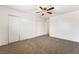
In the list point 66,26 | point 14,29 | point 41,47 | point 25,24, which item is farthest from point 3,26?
point 66,26

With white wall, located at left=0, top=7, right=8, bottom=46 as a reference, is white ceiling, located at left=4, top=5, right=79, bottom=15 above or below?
above

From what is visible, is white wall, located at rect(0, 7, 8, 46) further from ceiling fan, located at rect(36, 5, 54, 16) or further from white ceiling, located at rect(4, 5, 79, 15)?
ceiling fan, located at rect(36, 5, 54, 16)

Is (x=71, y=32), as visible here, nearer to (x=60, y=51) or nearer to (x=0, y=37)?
(x=60, y=51)

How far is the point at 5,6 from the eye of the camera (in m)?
1.71

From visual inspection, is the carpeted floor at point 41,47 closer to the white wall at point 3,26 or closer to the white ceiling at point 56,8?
the white wall at point 3,26

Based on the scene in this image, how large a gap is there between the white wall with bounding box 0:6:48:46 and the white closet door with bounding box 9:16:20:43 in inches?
2.2

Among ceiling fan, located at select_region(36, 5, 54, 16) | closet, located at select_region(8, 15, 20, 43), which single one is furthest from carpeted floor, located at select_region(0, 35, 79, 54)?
ceiling fan, located at select_region(36, 5, 54, 16)

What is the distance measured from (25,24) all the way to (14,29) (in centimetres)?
23

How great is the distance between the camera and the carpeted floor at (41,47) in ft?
5.71

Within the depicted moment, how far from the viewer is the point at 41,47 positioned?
1.79 m

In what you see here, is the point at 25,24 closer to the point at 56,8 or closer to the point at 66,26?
the point at 56,8

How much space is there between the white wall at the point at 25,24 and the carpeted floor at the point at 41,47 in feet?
0.43

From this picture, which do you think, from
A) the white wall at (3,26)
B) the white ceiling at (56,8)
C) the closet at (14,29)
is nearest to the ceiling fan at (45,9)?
the white ceiling at (56,8)

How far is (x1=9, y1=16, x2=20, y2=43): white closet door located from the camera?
1.76m
